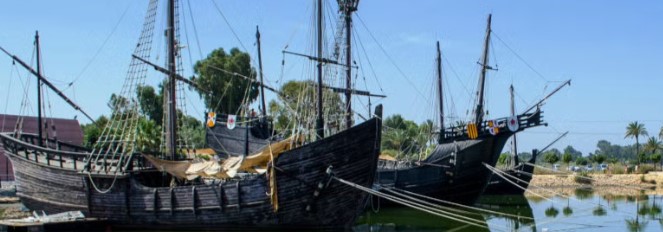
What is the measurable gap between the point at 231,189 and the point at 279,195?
1422mm

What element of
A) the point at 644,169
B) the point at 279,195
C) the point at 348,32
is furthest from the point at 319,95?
the point at 644,169

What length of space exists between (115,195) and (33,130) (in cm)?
2330

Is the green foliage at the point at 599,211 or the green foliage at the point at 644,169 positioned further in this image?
the green foliage at the point at 644,169

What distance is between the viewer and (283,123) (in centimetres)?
5309

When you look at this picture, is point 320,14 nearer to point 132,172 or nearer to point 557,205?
point 132,172

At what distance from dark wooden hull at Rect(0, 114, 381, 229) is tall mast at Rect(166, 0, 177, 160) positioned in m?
1.76

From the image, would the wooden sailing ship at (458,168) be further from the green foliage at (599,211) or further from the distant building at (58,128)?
the distant building at (58,128)

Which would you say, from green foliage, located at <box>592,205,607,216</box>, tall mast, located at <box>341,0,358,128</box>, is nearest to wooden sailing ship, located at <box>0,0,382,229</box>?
tall mast, located at <box>341,0,358,128</box>

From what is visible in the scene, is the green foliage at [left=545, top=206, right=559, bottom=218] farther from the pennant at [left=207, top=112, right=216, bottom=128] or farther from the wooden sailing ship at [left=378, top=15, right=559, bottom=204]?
the pennant at [left=207, top=112, right=216, bottom=128]

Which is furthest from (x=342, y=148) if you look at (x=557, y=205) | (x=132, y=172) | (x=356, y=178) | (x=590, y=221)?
(x=557, y=205)

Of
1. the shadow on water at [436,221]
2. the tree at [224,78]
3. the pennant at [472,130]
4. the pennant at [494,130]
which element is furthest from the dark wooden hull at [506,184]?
the tree at [224,78]

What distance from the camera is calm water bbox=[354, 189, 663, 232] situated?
2136 cm

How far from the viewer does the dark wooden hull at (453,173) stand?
94.5 feet

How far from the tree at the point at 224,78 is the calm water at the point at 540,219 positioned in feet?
83.3
